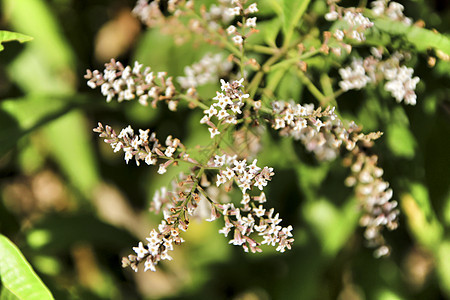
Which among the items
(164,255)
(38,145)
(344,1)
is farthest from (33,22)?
(164,255)

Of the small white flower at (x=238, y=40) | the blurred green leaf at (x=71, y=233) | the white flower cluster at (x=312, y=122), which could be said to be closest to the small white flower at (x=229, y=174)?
the white flower cluster at (x=312, y=122)

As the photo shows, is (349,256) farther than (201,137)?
Yes

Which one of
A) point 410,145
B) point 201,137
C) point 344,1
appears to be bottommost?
point 201,137

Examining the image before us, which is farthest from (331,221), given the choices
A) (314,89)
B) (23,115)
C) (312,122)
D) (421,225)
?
(23,115)

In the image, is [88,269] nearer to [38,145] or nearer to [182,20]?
[38,145]

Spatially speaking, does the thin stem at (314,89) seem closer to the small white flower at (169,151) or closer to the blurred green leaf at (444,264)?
the small white flower at (169,151)

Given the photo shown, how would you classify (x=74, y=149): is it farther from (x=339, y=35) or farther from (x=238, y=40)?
(x=339, y=35)

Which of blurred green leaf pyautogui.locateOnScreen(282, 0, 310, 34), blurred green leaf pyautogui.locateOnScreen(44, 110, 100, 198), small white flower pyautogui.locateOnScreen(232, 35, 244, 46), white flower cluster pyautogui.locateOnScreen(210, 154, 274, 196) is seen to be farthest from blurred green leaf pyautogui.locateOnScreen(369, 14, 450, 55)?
blurred green leaf pyautogui.locateOnScreen(44, 110, 100, 198)
